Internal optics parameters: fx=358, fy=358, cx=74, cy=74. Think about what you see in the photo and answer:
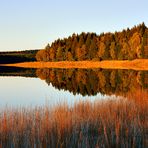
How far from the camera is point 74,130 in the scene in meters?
10.6

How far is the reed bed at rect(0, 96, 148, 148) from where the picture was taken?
30.2ft

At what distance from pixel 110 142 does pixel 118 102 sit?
6.40 metres

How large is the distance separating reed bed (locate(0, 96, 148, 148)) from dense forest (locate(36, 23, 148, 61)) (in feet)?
194

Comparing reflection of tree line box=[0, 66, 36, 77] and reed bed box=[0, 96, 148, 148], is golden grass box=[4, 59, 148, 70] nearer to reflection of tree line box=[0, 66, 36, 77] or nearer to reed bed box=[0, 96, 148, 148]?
reflection of tree line box=[0, 66, 36, 77]

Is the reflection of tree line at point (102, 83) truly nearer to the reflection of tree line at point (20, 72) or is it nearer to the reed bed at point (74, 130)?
the reed bed at point (74, 130)

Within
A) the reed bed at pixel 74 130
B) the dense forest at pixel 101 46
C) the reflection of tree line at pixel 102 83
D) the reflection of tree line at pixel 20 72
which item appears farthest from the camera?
the dense forest at pixel 101 46

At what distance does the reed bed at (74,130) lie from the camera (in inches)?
363

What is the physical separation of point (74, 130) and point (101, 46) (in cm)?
7667

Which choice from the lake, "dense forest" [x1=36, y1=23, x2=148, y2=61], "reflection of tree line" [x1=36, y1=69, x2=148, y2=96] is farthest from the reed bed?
"dense forest" [x1=36, y1=23, x2=148, y2=61]

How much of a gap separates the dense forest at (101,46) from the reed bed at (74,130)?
59.1 metres

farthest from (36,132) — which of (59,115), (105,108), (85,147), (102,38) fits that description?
(102,38)

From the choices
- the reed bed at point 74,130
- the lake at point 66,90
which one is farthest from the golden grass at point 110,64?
the reed bed at point 74,130

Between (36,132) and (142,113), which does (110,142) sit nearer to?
(36,132)

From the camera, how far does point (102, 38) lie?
89.6m
